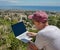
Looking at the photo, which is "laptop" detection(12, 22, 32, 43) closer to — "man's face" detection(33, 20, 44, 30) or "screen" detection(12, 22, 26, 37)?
"screen" detection(12, 22, 26, 37)

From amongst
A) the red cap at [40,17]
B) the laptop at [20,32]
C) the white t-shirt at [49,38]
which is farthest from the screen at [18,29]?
the white t-shirt at [49,38]

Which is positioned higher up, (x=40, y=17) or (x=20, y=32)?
(x=40, y=17)

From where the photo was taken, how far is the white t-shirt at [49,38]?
2289 millimetres

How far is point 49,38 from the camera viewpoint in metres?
2.30

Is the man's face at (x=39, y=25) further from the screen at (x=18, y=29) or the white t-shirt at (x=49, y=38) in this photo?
the screen at (x=18, y=29)

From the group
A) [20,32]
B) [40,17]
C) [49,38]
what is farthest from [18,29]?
[49,38]

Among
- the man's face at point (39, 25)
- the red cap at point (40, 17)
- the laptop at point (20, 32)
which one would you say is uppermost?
the red cap at point (40, 17)

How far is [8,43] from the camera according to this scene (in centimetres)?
498

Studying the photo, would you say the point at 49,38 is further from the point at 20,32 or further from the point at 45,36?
the point at 20,32

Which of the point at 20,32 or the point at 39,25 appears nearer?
the point at 39,25

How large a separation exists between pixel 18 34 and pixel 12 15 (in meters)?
3.84

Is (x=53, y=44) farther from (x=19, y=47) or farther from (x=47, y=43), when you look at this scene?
(x=19, y=47)

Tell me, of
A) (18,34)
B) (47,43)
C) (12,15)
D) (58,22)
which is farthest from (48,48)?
(12,15)

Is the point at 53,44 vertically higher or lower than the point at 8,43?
higher
